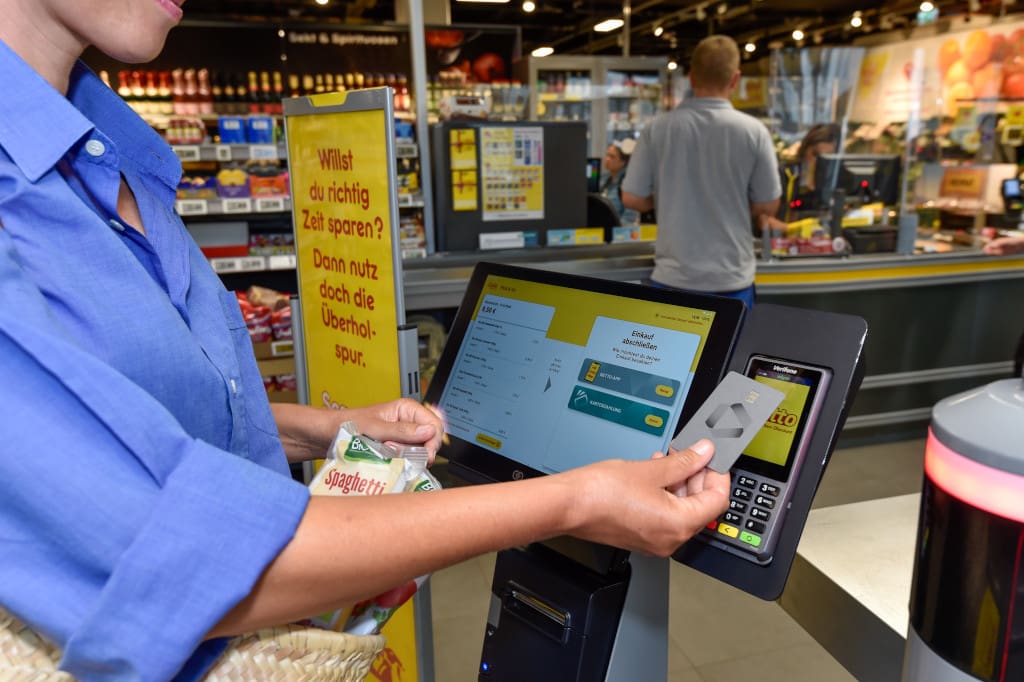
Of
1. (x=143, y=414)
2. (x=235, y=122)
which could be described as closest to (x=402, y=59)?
(x=235, y=122)

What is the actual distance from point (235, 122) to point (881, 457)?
3582 mm

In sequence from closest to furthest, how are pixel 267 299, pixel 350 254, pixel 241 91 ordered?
1. pixel 350 254
2. pixel 267 299
3. pixel 241 91

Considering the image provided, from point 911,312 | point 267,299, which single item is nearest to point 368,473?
point 267,299

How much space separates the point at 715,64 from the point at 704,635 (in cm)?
233

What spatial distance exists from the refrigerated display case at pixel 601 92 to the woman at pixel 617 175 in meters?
0.60

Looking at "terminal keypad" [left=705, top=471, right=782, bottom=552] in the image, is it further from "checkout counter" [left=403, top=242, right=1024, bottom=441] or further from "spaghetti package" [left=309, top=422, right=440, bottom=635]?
"checkout counter" [left=403, top=242, right=1024, bottom=441]

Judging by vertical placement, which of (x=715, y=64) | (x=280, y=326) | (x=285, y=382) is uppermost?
(x=715, y=64)

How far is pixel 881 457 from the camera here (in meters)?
4.04

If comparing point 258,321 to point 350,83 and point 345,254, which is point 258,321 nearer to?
point 345,254

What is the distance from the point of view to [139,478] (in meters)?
0.54

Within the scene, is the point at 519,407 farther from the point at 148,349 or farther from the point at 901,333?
the point at 901,333

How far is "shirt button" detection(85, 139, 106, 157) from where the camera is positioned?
0.71 metres

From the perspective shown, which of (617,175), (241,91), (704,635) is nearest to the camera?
(704,635)

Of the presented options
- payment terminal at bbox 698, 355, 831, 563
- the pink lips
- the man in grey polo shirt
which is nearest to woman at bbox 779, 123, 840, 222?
the man in grey polo shirt
